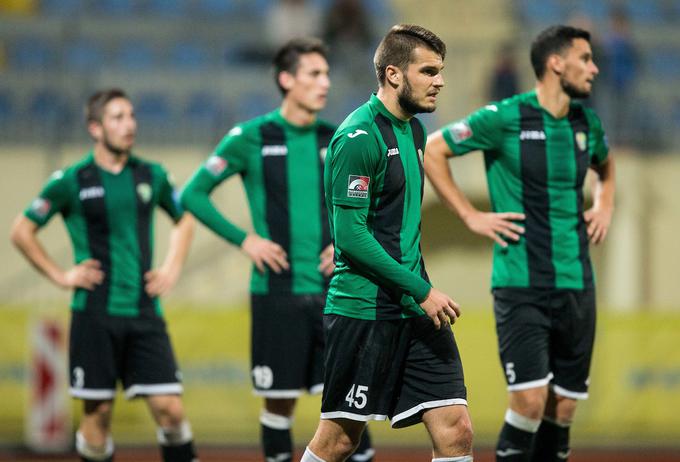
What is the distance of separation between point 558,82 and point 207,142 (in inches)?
264

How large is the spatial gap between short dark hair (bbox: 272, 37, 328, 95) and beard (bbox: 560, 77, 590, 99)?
1509 millimetres

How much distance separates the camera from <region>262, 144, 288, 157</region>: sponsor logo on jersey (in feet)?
22.6

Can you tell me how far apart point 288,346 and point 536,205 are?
1.62 meters

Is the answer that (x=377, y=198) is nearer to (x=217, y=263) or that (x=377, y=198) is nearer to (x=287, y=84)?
(x=287, y=84)

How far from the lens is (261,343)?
22.1ft

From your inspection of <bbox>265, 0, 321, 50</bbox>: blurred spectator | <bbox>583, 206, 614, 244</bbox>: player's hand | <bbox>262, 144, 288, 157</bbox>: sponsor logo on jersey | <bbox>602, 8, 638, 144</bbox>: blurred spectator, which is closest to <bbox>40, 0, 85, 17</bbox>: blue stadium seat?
<bbox>265, 0, 321, 50</bbox>: blurred spectator

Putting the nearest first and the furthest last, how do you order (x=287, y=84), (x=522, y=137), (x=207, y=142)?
(x=522, y=137)
(x=287, y=84)
(x=207, y=142)

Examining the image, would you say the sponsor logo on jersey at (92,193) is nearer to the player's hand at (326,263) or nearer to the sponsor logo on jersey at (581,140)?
the player's hand at (326,263)

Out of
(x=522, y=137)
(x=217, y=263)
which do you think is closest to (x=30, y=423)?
(x=217, y=263)

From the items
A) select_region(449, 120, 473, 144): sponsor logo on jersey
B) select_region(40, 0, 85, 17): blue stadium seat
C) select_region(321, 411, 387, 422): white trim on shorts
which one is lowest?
select_region(321, 411, 387, 422): white trim on shorts

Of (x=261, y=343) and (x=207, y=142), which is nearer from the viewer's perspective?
(x=261, y=343)

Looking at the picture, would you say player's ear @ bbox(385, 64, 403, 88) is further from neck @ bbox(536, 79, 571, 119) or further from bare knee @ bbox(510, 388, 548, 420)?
bare knee @ bbox(510, 388, 548, 420)

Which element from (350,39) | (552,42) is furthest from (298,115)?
(350,39)

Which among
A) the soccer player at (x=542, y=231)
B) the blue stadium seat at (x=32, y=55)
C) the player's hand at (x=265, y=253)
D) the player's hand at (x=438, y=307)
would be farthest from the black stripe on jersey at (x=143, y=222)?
the blue stadium seat at (x=32, y=55)
